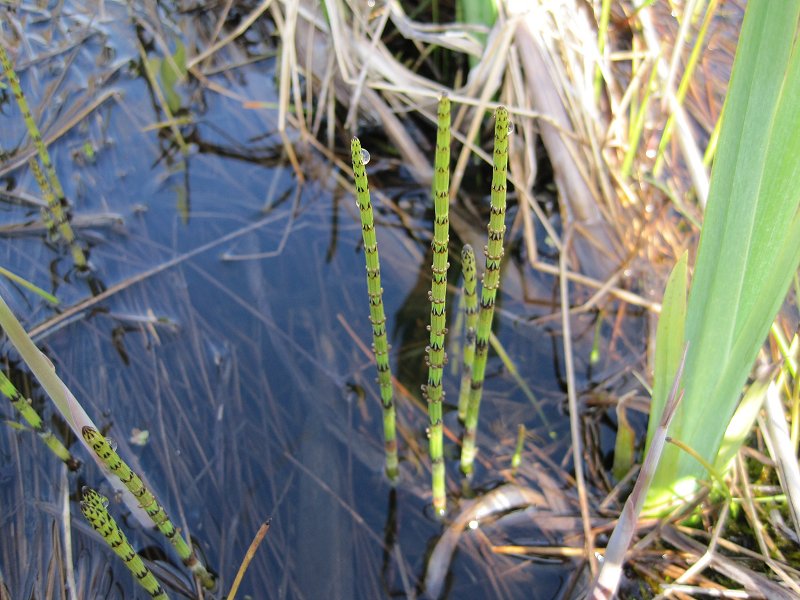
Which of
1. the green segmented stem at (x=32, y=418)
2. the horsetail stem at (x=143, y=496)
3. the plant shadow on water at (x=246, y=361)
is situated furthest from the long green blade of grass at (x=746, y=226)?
the green segmented stem at (x=32, y=418)

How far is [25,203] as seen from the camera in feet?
6.64

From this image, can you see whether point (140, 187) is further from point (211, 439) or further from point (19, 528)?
point (19, 528)

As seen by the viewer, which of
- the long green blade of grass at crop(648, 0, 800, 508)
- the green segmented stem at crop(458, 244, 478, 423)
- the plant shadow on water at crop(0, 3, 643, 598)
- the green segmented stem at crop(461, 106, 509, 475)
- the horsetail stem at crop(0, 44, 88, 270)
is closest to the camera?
the green segmented stem at crop(461, 106, 509, 475)

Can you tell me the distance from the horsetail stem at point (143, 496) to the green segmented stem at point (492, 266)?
0.60 meters

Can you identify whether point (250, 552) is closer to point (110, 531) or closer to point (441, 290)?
point (110, 531)

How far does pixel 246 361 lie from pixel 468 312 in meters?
0.73

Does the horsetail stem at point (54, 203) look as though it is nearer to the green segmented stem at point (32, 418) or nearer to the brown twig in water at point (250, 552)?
the green segmented stem at point (32, 418)

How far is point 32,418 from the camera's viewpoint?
4.14 ft

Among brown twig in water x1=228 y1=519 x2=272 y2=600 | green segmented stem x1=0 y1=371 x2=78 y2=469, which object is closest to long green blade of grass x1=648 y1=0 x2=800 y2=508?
brown twig in water x1=228 y1=519 x2=272 y2=600

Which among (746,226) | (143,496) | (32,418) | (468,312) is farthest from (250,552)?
(746,226)

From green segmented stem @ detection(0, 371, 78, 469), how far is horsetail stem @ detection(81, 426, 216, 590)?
28cm

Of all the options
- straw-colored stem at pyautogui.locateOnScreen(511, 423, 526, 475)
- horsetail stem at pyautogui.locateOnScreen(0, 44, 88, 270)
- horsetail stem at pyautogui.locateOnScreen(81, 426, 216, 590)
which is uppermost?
horsetail stem at pyautogui.locateOnScreen(0, 44, 88, 270)

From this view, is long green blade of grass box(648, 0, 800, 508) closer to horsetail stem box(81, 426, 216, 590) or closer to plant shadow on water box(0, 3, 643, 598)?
plant shadow on water box(0, 3, 643, 598)

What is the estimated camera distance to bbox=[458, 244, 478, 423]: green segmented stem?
113 cm
